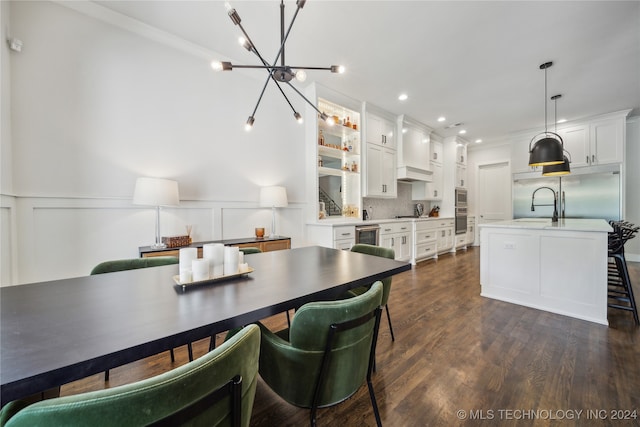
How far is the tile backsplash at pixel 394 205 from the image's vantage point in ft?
16.5

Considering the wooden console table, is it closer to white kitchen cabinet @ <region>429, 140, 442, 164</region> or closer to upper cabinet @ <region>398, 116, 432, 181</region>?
upper cabinet @ <region>398, 116, 432, 181</region>

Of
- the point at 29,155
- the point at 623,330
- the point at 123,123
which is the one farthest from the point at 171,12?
the point at 623,330

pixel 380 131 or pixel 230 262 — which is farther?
pixel 380 131

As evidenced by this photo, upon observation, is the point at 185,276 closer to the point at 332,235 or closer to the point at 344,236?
the point at 332,235

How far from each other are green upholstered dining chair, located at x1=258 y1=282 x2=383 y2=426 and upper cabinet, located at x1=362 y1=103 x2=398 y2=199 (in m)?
3.52

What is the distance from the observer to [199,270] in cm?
122

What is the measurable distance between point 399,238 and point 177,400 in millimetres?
4500

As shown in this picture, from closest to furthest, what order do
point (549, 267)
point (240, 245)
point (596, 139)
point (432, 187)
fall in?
point (549, 267) → point (240, 245) → point (596, 139) → point (432, 187)

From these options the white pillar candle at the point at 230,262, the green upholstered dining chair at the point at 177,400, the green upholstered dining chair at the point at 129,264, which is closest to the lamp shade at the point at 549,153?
the white pillar candle at the point at 230,262

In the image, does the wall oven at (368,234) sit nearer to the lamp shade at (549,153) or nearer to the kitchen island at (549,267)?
the kitchen island at (549,267)

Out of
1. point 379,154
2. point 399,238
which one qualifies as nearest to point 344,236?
point 399,238

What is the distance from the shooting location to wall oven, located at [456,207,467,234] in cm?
616

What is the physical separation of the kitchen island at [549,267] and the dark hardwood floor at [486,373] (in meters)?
0.17

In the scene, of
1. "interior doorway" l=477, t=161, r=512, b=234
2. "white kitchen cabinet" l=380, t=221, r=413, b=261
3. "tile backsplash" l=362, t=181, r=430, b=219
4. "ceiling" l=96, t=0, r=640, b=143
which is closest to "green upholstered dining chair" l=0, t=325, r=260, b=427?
"ceiling" l=96, t=0, r=640, b=143
